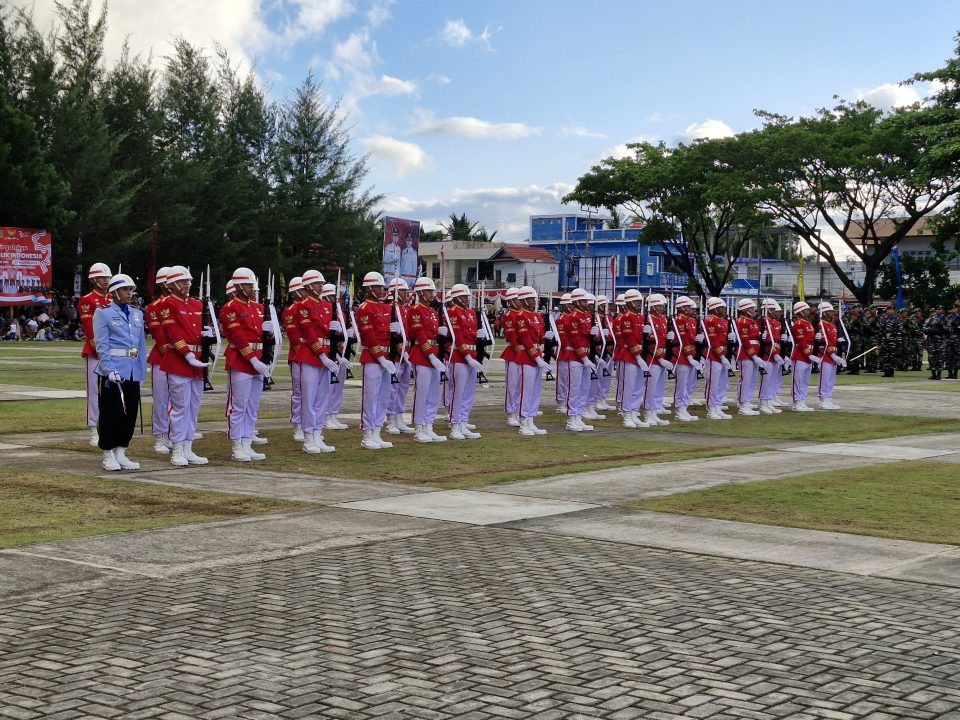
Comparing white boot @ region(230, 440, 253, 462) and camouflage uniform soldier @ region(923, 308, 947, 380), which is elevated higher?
camouflage uniform soldier @ region(923, 308, 947, 380)

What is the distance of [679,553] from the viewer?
26.5 feet

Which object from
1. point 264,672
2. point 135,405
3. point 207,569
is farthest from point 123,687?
point 135,405

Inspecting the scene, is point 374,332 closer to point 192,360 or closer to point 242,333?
point 242,333

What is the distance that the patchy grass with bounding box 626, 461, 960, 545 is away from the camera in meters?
9.21

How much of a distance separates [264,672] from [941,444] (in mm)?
12492

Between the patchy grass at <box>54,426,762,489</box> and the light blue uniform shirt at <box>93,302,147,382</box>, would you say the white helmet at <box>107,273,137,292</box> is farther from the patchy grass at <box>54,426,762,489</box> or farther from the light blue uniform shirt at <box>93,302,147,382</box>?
the patchy grass at <box>54,426,762,489</box>

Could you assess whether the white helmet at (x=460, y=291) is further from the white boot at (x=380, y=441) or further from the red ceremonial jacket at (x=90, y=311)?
the red ceremonial jacket at (x=90, y=311)

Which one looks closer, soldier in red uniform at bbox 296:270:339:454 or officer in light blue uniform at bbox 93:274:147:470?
officer in light blue uniform at bbox 93:274:147:470

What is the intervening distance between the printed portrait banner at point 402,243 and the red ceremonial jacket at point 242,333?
49640mm

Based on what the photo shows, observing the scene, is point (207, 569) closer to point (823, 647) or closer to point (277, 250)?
point (823, 647)

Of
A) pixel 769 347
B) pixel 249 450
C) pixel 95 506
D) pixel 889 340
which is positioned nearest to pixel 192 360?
pixel 249 450

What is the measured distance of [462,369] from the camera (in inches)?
622

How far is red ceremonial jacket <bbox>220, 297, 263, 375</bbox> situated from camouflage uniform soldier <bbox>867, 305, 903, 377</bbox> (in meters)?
24.9

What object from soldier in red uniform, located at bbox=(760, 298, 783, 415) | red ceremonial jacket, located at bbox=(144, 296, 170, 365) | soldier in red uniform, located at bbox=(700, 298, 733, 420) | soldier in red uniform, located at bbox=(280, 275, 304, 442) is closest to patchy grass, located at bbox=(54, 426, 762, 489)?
soldier in red uniform, located at bbox=(280, 275, 304, 442)
